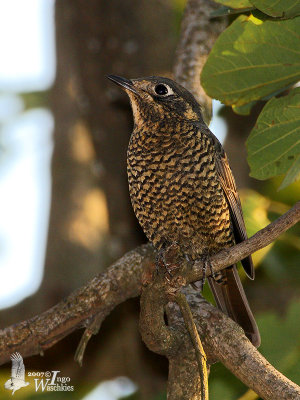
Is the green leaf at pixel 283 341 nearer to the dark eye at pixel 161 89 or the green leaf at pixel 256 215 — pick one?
the green leaf at pixel 256 215

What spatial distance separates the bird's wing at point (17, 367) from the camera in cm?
354

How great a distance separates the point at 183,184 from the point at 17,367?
1.40 metres

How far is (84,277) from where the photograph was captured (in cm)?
457

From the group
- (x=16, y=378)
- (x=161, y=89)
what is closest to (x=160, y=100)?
(x=161, y=89)

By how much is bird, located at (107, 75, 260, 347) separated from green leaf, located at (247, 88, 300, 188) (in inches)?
24.1

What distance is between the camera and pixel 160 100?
4.03 meters

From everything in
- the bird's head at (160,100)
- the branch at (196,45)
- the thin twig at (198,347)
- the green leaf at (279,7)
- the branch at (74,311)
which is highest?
the branch at (196,45)

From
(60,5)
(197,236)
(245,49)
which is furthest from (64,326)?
(60,5)

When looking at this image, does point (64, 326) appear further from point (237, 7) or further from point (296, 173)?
point (237, 7)

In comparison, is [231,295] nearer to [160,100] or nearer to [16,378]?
[160,100]

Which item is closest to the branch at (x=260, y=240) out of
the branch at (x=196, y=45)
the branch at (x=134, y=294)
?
the branch at (x=134, y=294)

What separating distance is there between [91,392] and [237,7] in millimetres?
2657

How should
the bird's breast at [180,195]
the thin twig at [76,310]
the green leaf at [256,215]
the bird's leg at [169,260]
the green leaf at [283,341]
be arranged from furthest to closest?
the green leaf at [256,215] < the bird's breast at [180,195] < the green leaf at [283,341] < the thin twig at [76,310] < the bird's leg at [169,260]

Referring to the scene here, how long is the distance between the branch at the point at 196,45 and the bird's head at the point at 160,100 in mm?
357
